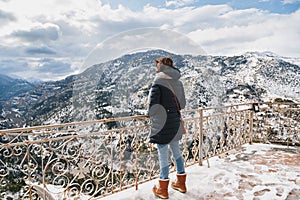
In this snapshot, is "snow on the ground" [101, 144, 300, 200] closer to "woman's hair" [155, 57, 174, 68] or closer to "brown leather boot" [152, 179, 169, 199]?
"brown leather boot" [152, 179, 169, 199]

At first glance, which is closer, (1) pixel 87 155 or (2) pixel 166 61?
(2) pixel 166 61

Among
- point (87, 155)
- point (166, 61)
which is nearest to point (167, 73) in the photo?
point (166, 61)

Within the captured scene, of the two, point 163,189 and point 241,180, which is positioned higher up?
point 163,189

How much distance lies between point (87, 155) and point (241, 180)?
7.63 ft

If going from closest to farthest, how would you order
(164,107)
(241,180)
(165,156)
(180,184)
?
1. (164,107)
2. (165,156)
3. (180,184)
4. (241,180)

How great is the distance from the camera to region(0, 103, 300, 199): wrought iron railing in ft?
6.89

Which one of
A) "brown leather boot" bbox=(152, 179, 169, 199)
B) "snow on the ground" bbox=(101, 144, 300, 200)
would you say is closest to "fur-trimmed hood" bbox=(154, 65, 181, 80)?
"brown leather boot" bbox=(152, 179, 169, 199)

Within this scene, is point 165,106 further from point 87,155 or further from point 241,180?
point 241,180

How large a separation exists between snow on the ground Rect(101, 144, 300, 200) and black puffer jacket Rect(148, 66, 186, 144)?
0.88 m

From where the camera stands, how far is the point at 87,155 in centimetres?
258

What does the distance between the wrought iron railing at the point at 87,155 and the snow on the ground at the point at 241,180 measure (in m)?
0.25

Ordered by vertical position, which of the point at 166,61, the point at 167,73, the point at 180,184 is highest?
the point at 166,61

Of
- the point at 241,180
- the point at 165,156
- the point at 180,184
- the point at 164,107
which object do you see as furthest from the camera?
the point at 241,180

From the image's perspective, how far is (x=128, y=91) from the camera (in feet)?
11.7
